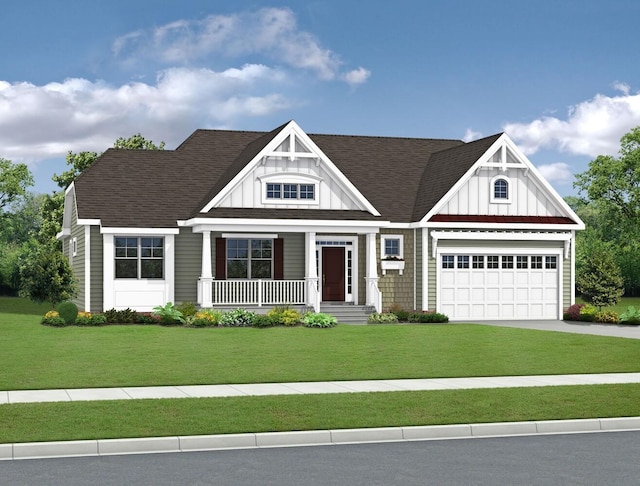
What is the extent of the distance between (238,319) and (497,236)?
11.0 metres

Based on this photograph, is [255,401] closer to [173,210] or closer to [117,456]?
[117,456]

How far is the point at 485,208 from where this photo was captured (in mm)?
36562

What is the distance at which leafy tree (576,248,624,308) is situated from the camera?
121 feet

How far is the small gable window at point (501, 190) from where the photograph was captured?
36.6 m

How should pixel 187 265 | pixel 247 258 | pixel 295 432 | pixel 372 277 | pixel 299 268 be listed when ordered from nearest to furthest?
pixel 295 432, pixel 187 265, pixel 372 277, pixel 247 258, pixel 299 268

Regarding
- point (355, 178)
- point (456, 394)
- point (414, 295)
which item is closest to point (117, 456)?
point (456, 394)

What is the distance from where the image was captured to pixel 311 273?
34.2m

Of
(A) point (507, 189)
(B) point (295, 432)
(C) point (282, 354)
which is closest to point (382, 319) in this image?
(A) point (507, 189)

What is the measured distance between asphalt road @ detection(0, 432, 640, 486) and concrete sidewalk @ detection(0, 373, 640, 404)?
394 cm

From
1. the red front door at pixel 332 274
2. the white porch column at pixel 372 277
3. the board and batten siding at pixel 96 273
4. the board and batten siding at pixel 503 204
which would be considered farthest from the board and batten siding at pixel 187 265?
the board and batten siding at pixel 503 204

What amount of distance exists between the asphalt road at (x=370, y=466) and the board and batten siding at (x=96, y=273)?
76.5ft

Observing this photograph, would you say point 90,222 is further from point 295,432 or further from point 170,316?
point 295,432

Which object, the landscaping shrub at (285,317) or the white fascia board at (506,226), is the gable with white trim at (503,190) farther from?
the landscaping shrub at (285,317)

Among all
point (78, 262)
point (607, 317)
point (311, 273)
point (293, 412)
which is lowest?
point (607, 317)
